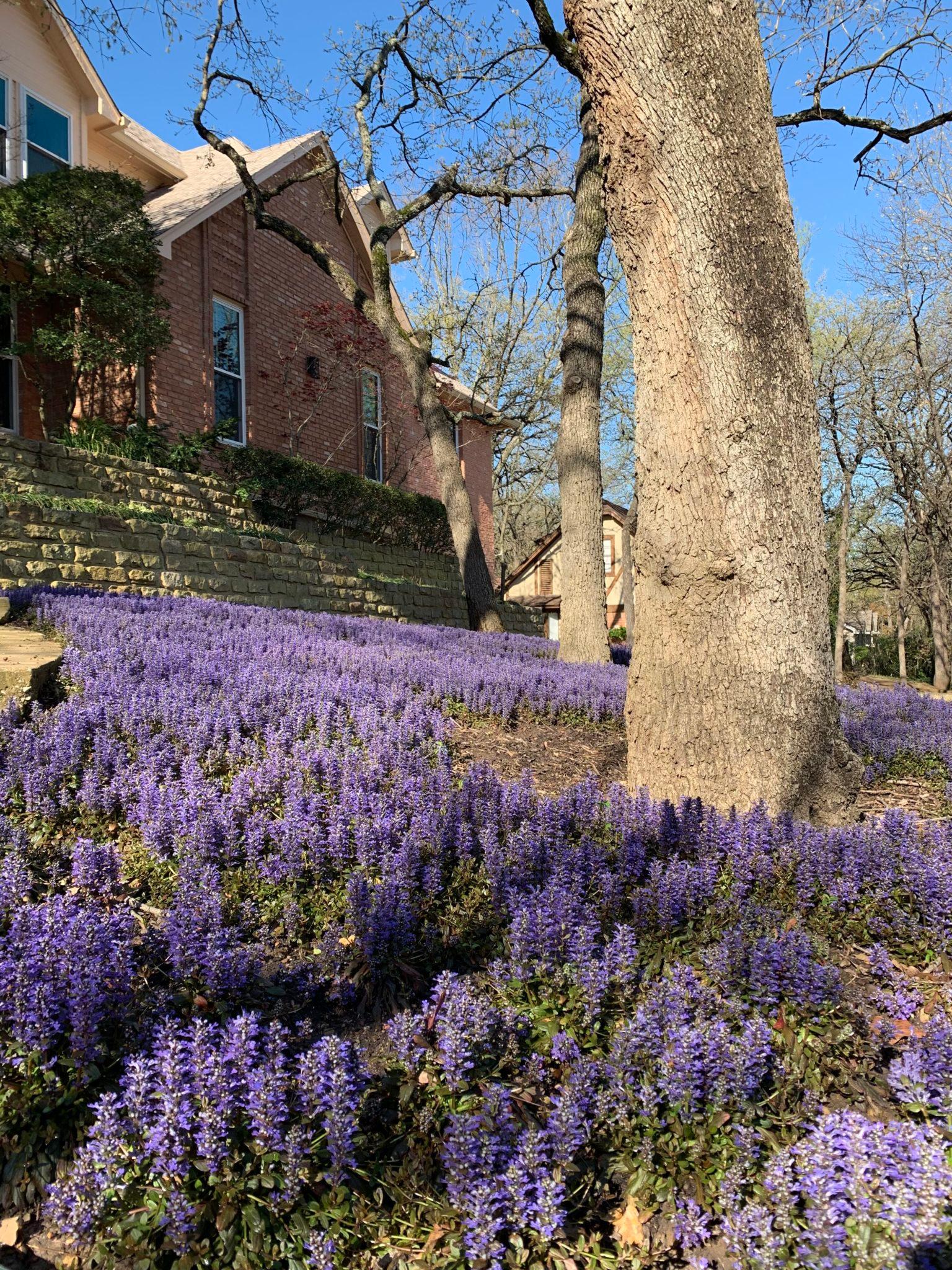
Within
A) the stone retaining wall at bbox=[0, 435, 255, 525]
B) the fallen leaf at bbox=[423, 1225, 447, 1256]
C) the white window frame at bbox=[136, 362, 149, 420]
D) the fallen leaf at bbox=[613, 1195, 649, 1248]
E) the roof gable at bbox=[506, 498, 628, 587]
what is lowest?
the fallen leaf at bbox=[613, 1195, 649, 1248]

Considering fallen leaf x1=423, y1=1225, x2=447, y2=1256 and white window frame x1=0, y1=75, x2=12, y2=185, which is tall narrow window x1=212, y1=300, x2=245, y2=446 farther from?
fallen leaf x1=423, y1=1225, x2=447, y2=1256

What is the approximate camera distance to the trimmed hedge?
13.9 metres

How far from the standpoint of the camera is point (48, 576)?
29.3 ft

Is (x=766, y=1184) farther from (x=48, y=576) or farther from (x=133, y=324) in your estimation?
(x=133, y=324)

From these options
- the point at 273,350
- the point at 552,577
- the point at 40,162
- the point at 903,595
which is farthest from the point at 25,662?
the point at 552,577

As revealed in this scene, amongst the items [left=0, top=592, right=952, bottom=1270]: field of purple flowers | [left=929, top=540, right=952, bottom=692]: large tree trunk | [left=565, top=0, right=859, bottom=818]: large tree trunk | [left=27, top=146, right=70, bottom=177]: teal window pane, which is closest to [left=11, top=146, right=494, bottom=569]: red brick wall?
[left=27, top=146, right=70, bottom=177]: teal window pane

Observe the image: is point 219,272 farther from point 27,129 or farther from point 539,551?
point 539,551

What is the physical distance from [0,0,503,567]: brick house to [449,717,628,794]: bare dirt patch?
35.4ft

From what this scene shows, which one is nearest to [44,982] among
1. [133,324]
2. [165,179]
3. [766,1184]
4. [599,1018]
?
[599,1018]

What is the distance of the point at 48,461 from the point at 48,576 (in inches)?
61.6

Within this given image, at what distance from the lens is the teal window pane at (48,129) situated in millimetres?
14031

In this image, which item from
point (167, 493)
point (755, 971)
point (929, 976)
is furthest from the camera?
point (167, 493)

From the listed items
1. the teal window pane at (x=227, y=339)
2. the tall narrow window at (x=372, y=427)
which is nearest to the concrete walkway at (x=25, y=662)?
the teal window pane at (x=227, y=339)

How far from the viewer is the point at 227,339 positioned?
636 inches
